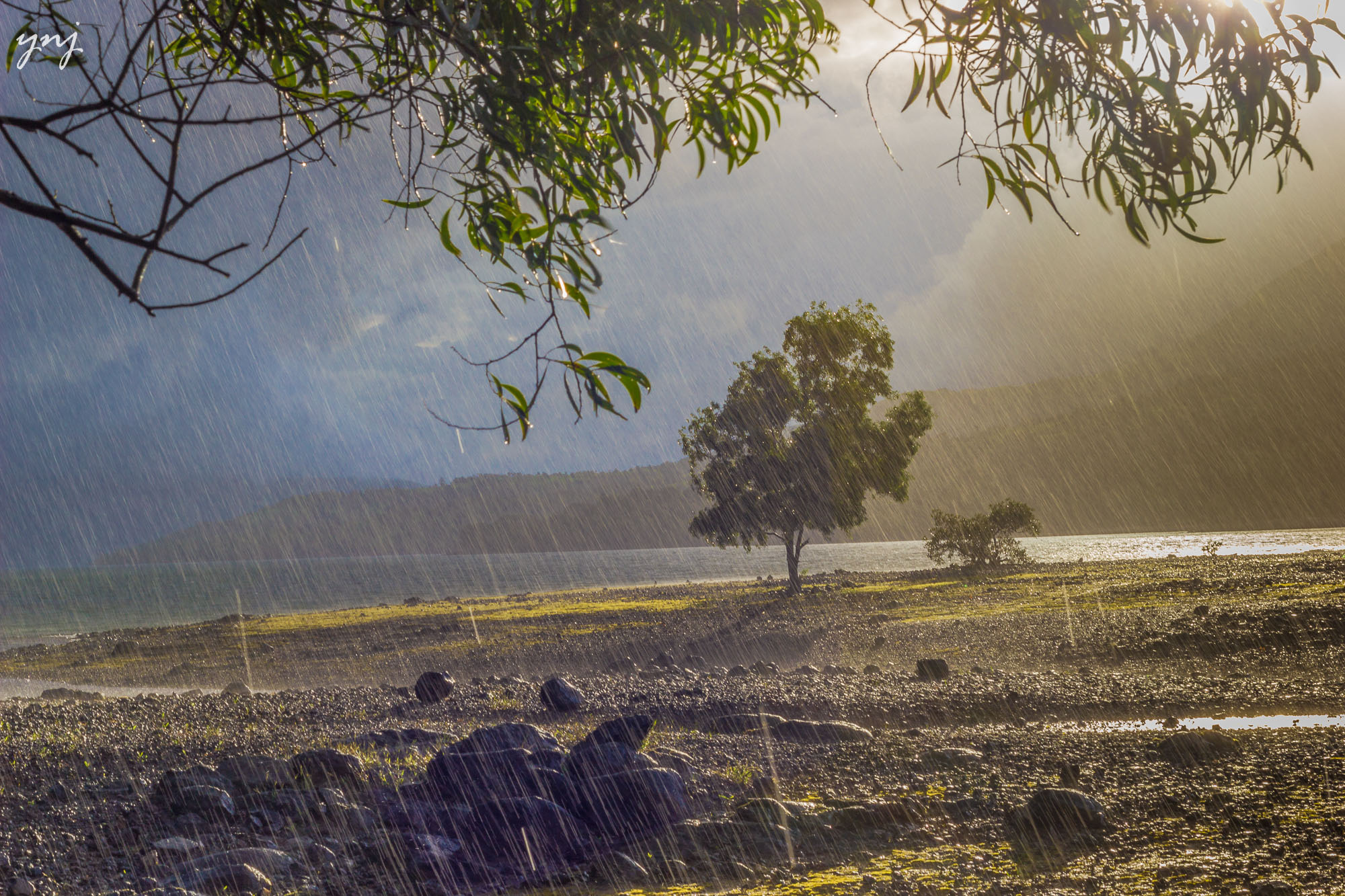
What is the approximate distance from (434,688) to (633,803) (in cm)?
857

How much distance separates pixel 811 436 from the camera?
111ft

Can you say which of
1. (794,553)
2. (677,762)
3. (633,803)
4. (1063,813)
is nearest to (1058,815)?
(1063,813)

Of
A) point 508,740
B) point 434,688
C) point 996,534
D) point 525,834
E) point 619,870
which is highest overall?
point 508,740

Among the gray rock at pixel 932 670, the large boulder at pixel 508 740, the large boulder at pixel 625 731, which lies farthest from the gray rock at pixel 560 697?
the gray rock at pixel 932 670

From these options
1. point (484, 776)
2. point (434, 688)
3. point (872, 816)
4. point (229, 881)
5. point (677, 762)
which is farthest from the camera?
point (434, 688)

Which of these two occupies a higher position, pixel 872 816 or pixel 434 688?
pixel 434 688

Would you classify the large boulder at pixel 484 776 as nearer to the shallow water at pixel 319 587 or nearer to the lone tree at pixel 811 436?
the lone tree at pixel 811 436

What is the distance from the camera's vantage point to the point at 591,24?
112 inches

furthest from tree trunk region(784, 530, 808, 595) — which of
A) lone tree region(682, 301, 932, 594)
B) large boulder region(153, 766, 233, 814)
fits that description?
large boulder region(153, 766, 233, 814)

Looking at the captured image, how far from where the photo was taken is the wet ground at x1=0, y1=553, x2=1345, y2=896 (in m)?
5.18

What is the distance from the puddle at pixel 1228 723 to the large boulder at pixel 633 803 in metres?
5.39

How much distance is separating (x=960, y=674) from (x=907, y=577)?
2923 cm

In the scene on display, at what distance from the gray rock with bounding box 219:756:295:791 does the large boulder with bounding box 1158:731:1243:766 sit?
25.7 feet

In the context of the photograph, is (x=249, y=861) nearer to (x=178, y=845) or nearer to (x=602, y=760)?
(x=178, y=845)
